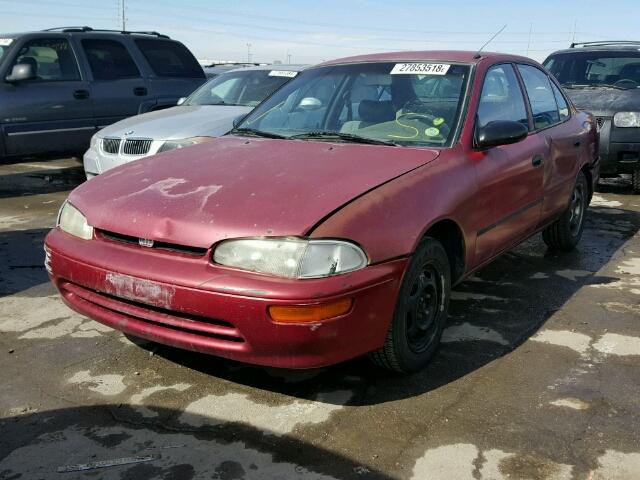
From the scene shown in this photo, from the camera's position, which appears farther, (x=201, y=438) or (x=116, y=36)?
(x=116, y=36)

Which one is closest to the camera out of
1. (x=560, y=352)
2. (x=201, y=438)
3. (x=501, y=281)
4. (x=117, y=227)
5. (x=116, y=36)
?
(x=201, y=438)

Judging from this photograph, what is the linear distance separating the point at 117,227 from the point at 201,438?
996mm

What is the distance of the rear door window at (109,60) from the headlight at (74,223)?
5740mm

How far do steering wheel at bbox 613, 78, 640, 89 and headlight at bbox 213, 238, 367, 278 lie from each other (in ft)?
23.1

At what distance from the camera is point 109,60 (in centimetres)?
854

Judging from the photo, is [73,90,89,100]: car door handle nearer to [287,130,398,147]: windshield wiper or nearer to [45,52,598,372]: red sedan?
[45,52,598,372]: red sedan

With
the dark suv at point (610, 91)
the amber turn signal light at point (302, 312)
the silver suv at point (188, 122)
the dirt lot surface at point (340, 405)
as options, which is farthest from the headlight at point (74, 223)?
the dark suv at point (610, 91)

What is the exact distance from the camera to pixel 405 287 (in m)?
2.86

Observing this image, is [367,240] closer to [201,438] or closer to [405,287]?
[405,287]

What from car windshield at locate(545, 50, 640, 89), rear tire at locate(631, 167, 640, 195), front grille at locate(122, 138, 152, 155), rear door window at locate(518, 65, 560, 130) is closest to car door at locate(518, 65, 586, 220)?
rear door window at locate(518, 65, 560, 130)

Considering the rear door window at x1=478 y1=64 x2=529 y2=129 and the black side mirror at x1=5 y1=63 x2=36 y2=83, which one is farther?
the black side mirror at x1=5 y1=63 x2=36 y2=83

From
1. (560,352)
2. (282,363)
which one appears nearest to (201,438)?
(282,363)

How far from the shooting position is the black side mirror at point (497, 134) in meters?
3.49

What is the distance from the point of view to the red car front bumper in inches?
98.7
